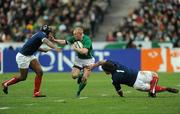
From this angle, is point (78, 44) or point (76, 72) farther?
point (76, 72)

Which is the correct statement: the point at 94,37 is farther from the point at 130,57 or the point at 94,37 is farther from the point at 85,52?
the point at 85,52

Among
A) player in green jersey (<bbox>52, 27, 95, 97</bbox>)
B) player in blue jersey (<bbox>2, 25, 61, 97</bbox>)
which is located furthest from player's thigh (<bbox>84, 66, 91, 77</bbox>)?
player in blue jersey (<bbox>2, 25, 61, 97</bbox>)

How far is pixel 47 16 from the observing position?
40156 millimetres

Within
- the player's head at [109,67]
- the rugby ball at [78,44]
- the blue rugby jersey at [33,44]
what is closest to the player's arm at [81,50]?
the rugby ball at [78,44]

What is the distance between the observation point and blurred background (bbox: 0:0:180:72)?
37281 mm

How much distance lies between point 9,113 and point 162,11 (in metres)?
25.9

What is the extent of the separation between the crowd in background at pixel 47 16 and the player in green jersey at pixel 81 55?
17.1 metres

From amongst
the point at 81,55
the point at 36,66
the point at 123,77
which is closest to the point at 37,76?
the point at 36,66

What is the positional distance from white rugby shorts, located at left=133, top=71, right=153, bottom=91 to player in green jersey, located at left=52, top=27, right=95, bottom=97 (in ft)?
5.10

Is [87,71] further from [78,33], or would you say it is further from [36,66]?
[36,66]

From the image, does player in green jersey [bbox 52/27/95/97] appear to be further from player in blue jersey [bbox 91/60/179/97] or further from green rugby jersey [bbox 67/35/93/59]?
player in blue jersey [bbox 91/60/179/97]

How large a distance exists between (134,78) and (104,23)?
2321 centimetres

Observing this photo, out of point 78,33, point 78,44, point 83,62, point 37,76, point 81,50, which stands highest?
point 78,33

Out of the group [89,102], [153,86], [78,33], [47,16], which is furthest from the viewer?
[47,16]
